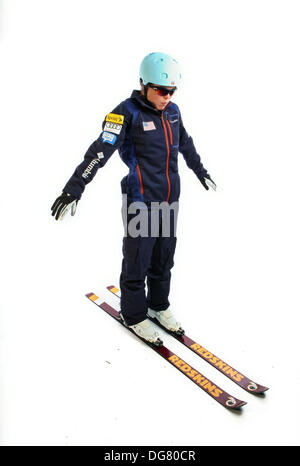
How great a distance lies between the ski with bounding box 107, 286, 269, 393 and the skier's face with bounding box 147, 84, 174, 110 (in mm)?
1348

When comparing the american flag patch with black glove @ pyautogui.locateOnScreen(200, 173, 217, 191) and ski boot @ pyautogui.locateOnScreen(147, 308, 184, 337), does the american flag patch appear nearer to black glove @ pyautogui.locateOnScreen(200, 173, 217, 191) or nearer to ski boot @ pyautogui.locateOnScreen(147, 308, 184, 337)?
black glove @ pyautogui.locateOnScreen(200, 173, 217, 191)

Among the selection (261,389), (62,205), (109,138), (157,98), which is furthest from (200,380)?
(157,98)

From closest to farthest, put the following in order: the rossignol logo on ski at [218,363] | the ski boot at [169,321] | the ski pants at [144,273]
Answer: the rossignol logo on ski at [218,363]
the ski pants at [144,273]
the ski boot at [169,321]

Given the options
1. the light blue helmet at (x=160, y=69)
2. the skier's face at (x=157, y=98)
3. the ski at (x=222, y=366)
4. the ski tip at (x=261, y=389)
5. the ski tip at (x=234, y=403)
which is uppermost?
the light blue helmet at (x=160, y=69)

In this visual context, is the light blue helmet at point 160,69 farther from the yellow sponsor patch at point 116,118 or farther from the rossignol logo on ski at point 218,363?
the rossignol logo on ski at point 218,363

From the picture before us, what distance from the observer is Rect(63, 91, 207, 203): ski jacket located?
1896 millimetres

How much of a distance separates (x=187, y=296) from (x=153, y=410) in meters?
1.05

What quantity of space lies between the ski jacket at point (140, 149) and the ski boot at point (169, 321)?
0.77 m

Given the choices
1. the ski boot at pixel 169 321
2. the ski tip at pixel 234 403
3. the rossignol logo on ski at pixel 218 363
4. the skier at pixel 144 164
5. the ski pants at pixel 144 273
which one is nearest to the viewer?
the ski tip at pixel 234 403

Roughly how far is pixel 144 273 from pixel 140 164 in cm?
65

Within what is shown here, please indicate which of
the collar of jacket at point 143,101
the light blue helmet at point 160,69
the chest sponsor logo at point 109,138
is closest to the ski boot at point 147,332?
the chest sponsor logo at point 109,138

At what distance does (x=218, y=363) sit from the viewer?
2.05 meters

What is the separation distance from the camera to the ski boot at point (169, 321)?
2318 millimetres

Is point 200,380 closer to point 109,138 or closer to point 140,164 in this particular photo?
point 140,164
